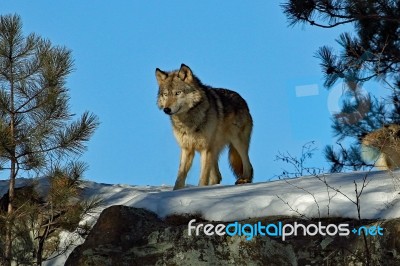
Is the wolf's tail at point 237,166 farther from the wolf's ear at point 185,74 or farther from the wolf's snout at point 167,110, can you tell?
the wolf's snout at point 167,110

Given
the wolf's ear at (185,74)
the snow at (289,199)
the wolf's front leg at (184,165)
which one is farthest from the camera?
the wolf's ear at (185,74)

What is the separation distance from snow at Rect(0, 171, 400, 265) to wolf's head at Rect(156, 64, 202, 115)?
5.95ft

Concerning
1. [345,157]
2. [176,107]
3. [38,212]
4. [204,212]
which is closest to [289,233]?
[204,212]

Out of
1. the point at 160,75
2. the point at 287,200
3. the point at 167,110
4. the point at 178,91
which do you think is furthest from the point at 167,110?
the point at 287,200

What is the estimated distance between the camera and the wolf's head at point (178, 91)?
1051 centimetres

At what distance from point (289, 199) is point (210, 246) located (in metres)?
1.01

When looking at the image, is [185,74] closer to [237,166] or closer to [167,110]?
[167,110]

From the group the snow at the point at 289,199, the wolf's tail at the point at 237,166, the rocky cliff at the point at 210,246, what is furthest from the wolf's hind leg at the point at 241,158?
the rocky cliff at the point at 210,246

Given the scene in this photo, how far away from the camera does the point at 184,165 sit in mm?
10422

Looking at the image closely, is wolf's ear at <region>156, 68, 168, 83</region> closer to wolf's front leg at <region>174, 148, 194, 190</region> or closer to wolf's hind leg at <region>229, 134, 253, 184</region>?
wolf's front leg at <region>174, 148, 194, 190</region>

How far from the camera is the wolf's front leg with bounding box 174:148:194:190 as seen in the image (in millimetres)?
10312

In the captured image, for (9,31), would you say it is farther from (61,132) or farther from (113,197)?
(113,197)

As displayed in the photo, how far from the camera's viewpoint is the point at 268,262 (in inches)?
272

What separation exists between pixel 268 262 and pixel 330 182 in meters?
1.58
